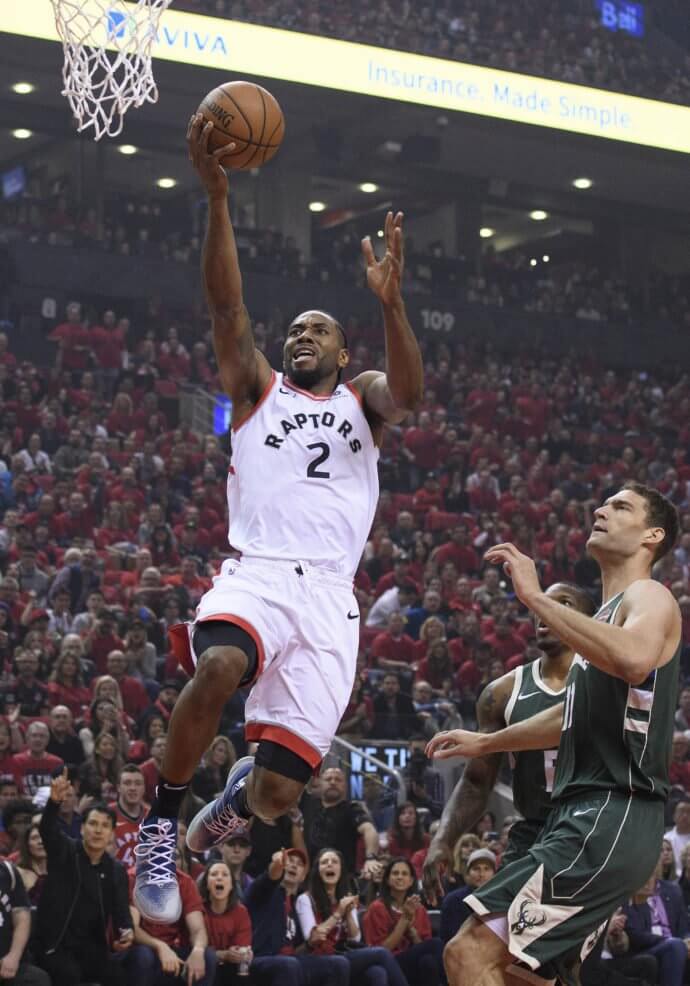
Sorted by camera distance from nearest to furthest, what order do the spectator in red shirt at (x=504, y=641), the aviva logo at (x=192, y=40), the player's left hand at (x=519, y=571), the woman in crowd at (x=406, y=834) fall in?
the player's left hand at (x=519, y=571), the woman in crowd at (x=406, y=834), the spectator in red shirt at (x=504, y=641), the aviva logo at (x=192, y=40)

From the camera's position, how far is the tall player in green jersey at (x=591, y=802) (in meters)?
4.34

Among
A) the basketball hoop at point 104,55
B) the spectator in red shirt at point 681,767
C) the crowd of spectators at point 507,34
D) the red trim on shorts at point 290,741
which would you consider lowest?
the spectator in red shirt at point 681,767

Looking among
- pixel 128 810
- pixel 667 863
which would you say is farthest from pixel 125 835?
pixel 667 863

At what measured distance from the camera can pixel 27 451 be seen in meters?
16.0

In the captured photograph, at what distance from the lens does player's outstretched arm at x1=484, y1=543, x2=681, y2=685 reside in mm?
4270

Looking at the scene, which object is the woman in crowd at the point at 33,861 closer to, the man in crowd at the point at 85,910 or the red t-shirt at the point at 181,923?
the man in crowd at the point at 85,910

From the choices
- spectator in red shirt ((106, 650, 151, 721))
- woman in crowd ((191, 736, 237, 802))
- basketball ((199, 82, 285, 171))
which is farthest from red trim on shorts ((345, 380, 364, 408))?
spectator in red shirt ((106, 650, 151, 721))

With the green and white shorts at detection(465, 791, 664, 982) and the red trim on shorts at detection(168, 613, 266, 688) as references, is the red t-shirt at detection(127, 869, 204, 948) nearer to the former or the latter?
the red trim on shorts at detection(168, 613, 266, 688)

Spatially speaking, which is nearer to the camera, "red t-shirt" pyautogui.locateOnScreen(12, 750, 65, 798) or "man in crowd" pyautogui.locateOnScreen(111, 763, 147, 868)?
"man in crowd" pyautogui.locateOnScreen(111, 763, 147, 868)

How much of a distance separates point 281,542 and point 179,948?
4.43 metres

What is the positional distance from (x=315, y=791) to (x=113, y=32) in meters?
5.57

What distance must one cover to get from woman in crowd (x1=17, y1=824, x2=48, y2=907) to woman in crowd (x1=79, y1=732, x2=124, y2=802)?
90 centimetres

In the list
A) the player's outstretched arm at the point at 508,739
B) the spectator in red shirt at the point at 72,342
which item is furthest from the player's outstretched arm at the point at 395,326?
the spectator in red shirt at the point at 72,342

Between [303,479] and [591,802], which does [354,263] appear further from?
[591,802]
